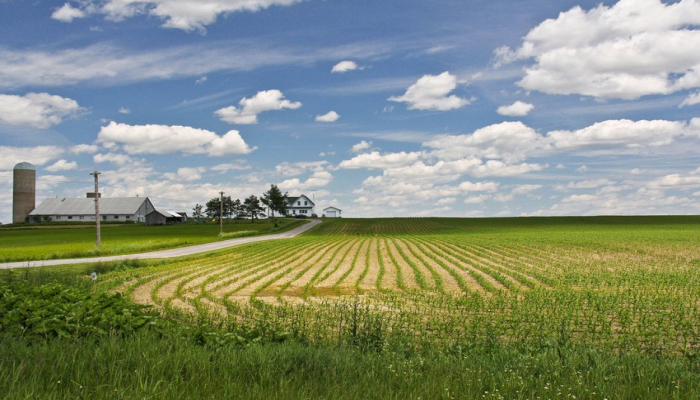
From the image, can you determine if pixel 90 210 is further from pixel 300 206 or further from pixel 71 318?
pixel 71 318

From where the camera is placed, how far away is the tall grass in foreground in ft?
19.6

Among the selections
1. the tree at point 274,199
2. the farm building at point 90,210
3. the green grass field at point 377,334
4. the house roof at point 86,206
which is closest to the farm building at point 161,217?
the farm building at point 90,210

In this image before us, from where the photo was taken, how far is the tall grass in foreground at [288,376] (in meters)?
5.98

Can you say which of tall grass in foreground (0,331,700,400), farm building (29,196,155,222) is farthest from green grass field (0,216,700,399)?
farm building (29,196,155,222)

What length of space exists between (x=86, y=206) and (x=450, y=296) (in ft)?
458

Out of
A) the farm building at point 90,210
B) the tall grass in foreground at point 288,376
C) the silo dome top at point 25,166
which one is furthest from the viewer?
the silo dome top at point 25,166

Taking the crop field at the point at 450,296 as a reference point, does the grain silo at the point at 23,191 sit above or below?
above

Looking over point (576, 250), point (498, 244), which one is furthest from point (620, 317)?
point (498, 244)

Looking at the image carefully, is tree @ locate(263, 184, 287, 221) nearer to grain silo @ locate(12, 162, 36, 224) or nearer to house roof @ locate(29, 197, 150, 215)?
house roof @ locate(29, 197, 150, 215)

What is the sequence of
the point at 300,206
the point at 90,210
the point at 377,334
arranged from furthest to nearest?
1. the point at 300,206
2. the point at 90,210
3. the point at 377,334

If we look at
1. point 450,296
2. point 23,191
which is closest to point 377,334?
point 450,296

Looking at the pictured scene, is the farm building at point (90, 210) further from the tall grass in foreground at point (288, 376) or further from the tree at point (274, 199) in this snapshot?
the tall grass in foreground at point (288, 376)

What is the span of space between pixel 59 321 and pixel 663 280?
27.0 m

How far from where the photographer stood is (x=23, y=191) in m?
137
